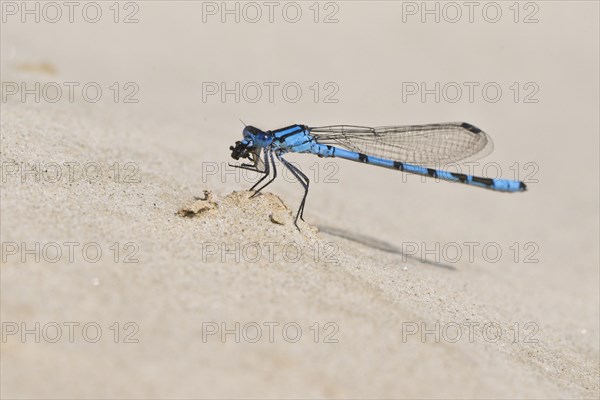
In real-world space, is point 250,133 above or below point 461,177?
above

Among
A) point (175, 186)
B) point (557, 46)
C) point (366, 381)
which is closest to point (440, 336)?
point (366, 381)

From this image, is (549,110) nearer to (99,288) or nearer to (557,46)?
(557,46)

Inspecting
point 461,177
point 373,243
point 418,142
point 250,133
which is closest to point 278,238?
point 250,133

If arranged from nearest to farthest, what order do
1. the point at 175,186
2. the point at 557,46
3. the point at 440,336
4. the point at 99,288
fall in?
the point at 99,288, the point at 440,336, the point at 175,186, the point at 557,46

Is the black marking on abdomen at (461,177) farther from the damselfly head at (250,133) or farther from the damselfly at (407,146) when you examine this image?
the damselfly head at (250,133)

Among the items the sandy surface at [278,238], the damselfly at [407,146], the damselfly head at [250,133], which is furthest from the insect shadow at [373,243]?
the damselfly head at [250,133]

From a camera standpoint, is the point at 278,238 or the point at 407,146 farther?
the point at 407,146

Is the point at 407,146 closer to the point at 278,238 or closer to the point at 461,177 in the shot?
the point at 461,177
